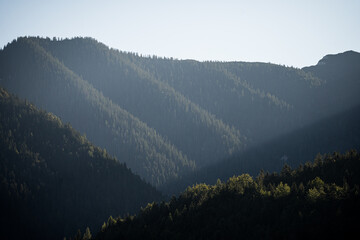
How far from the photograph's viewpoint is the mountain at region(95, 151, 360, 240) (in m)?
85.5

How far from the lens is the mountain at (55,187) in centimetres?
15462

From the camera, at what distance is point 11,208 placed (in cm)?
15538

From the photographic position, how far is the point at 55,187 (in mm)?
174500

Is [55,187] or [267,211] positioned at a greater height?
[267,211]

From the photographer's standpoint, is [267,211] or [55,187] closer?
[267,211]

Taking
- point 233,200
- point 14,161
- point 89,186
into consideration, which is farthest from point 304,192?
point 14,161

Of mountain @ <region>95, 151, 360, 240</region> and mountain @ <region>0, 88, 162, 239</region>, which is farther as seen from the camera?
mountain @ <region>0, 88, 162, 239</region>

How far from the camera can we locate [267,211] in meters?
99.5

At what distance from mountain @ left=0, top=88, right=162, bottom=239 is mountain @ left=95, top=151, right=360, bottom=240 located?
47.3 metres

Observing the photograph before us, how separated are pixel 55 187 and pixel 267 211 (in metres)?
113

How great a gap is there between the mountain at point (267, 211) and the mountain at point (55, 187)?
4735 centimetres

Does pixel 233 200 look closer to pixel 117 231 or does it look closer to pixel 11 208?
pixel 117 231

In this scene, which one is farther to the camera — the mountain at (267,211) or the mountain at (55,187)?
the mountain at (55,187)

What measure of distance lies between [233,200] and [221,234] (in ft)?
63.1
